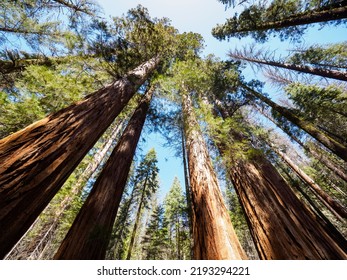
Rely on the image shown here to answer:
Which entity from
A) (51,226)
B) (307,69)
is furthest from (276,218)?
(307,69)

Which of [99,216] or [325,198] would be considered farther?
[325,198]

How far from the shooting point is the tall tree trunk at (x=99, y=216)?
2.27m

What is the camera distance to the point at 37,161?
1782mm

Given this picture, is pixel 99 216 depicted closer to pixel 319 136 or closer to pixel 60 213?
pixel 60 213

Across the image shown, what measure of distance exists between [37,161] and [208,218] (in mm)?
2158

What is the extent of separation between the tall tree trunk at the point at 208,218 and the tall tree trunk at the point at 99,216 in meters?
1.35

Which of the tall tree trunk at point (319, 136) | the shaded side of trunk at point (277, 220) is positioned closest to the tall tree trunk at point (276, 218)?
the shaded side of trunk at point (277, 220)

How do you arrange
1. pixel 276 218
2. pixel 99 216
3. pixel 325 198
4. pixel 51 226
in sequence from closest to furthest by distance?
pixel 99 216
pixel 276 218
pixel 51 226
pixel 325 198

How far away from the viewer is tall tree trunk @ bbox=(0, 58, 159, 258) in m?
1.51

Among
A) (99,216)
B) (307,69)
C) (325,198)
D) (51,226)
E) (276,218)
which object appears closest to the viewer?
(99,216)

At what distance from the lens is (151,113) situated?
738cm

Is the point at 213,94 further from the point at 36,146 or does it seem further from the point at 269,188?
the point at 36,146
